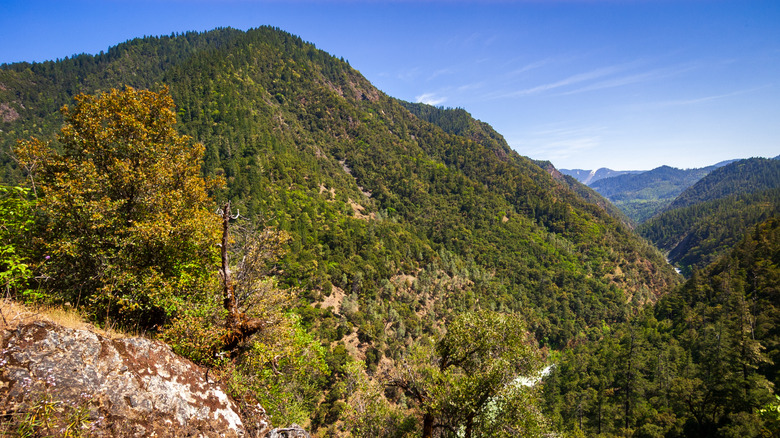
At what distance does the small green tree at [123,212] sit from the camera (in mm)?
9703

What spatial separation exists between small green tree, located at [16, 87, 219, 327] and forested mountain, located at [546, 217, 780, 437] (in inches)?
1789

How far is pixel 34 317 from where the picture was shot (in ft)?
22.2

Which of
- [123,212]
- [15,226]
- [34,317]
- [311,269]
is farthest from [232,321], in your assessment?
[311,269]

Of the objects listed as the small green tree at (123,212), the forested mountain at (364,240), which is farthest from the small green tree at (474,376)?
the forested mountain at (364,240)

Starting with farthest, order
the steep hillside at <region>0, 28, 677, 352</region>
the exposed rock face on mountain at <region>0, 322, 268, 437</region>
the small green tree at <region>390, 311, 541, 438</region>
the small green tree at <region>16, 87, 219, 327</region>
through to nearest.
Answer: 1. the steep hillside at <region>0, 28, 677, 352</region>
2. the small green tree at <region>390, 311, 541, 438</region>
3. the small green tree at <region>16, 87, 219, 327</region>
4. the exposed rock face on mountain at <region>0, 322, 268, 437</region>

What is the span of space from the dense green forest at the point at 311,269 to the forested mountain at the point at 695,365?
83cm

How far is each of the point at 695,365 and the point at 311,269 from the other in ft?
314

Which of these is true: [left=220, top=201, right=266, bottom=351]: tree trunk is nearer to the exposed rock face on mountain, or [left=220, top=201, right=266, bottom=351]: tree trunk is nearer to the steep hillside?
the exposed rock face on mountain

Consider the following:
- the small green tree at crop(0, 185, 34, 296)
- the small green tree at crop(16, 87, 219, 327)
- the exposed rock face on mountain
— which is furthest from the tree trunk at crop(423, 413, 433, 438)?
the small green tree at crop(0, 185, 34, 296)

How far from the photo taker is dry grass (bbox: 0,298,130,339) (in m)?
6.30

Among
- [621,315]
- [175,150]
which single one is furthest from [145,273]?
[621,315]

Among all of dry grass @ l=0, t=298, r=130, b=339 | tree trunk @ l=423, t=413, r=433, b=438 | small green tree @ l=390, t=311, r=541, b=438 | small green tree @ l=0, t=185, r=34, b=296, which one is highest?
small green tree @ l=0, t=185, r=34, b=296

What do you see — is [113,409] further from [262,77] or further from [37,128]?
[37,128]

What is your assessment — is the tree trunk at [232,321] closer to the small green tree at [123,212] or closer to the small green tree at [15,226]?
the small green tree at [123,212]
